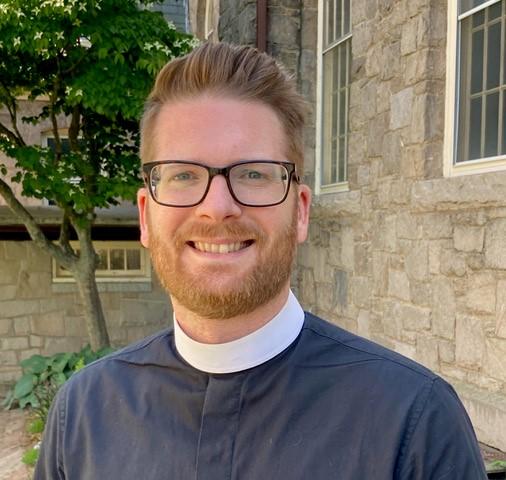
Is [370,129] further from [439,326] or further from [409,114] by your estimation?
[439,326]

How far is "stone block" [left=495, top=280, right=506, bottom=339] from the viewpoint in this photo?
3.28 metres

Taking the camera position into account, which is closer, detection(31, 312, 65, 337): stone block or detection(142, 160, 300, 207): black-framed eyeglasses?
detection(142, 160, 300, 207): black-framed eyeglasses

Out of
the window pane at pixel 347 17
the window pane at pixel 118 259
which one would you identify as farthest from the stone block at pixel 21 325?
the window pane at pixel 347 17

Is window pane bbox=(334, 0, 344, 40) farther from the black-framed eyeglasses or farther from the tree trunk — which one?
the black-framed eyeglasses

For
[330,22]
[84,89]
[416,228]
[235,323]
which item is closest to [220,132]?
[235,323]

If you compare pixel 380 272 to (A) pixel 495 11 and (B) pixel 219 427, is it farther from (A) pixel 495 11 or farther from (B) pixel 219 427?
(B) pixel 219 427

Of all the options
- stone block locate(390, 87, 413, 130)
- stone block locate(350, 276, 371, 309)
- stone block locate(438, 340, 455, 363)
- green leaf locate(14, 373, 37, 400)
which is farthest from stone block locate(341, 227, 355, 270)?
green leaf locate(14, 373, 37, 400)

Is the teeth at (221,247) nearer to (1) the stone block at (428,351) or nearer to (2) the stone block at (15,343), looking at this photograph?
(1) the stone block at (428,351)

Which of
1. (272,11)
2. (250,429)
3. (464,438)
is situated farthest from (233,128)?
(272,11)

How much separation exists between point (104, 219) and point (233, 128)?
21.9 feet

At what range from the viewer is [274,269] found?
4.03 ft

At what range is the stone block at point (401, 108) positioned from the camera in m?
4.17

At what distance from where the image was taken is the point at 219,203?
1199 millimetres

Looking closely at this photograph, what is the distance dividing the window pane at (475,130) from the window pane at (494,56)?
0.15 metres
